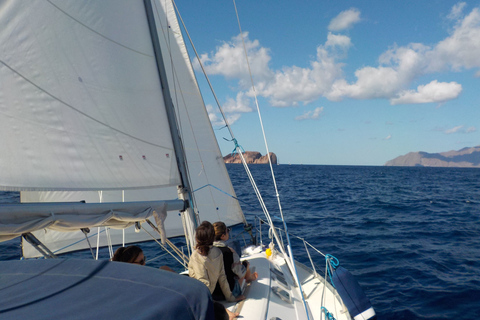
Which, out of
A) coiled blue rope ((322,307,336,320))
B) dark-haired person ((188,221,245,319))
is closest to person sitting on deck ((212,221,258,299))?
dark-haired person ((188,221,245,319))

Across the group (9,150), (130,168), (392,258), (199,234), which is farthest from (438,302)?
(9,150)

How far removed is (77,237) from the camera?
585cm

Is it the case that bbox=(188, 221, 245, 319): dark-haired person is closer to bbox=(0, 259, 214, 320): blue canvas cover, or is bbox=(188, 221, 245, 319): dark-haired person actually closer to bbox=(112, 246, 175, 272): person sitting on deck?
bbox=(112, 246, 175, 272): person sitting on deck

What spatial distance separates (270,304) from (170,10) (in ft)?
17.4

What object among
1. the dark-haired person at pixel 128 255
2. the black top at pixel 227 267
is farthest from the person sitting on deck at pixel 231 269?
the dark-haired person at pixel 128 255

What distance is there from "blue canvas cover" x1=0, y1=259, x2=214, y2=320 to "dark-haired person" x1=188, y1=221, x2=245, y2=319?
111 centimetres

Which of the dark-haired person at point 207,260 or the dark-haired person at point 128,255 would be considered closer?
the dark-haired person at point 128,255

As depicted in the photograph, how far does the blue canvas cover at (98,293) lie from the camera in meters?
1.56

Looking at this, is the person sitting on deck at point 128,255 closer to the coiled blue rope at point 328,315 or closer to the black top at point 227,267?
the black top at point 227,267

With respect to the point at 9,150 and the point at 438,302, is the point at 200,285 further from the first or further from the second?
the point at 438,302

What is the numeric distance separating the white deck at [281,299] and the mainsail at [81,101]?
1.86 metres

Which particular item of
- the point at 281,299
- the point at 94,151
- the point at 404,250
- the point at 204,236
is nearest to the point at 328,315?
the point at 281,299

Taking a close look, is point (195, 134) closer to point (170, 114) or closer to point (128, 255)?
point (170, 114)

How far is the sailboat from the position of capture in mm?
1990
